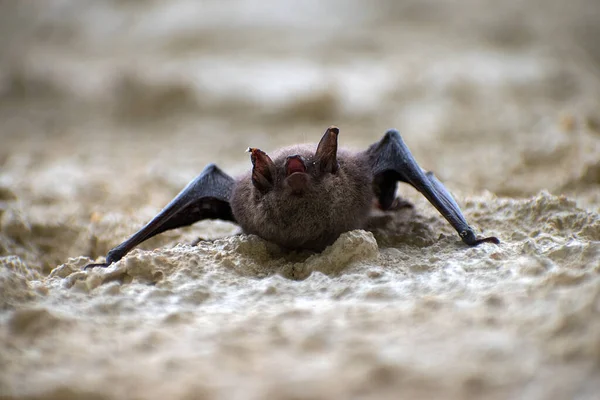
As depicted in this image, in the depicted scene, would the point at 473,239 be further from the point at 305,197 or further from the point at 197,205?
the point at 197,205

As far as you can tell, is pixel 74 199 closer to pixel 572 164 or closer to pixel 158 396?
pixel 158 396

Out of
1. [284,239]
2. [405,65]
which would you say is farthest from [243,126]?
[284,239]

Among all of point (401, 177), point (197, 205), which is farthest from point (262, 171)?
point (401, 177)

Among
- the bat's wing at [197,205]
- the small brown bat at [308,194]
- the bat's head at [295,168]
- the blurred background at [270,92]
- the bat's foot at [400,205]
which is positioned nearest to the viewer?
the bat's head at [295,168]

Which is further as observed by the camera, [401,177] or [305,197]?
[401,177]

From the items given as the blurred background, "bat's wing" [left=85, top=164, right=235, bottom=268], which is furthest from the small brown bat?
the blurred background

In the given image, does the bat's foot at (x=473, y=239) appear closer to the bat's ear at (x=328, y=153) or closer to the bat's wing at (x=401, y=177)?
the bat's wing at (x=401, y=177)

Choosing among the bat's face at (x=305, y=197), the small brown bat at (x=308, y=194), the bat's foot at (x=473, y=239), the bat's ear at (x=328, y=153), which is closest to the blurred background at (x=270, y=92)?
the small brown bat at (x=308, y=194)
